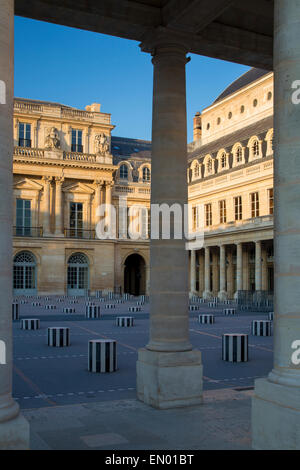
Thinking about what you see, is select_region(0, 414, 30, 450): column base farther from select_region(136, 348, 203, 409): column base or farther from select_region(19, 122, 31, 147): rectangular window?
select_region(19, 122, 31, 147): rectangular window

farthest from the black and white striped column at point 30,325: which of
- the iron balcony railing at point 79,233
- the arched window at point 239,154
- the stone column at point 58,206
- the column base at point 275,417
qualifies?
the iron balcony railing at point 79,233

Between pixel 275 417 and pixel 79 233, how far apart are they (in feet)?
174

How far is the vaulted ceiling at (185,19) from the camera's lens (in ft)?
30.0

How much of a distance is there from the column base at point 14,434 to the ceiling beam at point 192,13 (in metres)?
7.10

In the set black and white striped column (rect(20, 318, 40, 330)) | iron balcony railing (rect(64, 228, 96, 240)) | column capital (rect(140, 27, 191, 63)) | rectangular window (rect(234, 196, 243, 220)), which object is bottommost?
black and white striped column (rect(20, 318, 40, 330))

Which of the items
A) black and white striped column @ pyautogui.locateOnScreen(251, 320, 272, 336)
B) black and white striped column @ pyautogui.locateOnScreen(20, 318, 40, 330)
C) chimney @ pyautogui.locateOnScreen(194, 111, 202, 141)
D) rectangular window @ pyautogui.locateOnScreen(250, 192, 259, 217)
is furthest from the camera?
chimney @ pyautogui.locateOnScreen(194, 111, 202, 141)

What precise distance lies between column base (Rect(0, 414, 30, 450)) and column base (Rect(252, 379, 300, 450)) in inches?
114

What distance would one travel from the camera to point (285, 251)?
643 centimetres

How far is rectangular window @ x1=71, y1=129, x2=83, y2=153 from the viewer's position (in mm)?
58312

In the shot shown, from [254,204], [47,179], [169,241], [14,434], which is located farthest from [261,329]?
[47,179]

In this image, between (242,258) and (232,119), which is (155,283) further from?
(232,119)

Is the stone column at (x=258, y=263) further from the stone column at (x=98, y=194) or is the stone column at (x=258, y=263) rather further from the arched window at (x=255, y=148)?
the stone column at (x=98, y=194)

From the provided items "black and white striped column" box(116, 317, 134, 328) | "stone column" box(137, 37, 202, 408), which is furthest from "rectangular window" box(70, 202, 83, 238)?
"stone column" box(137, 37, 202, 408)
